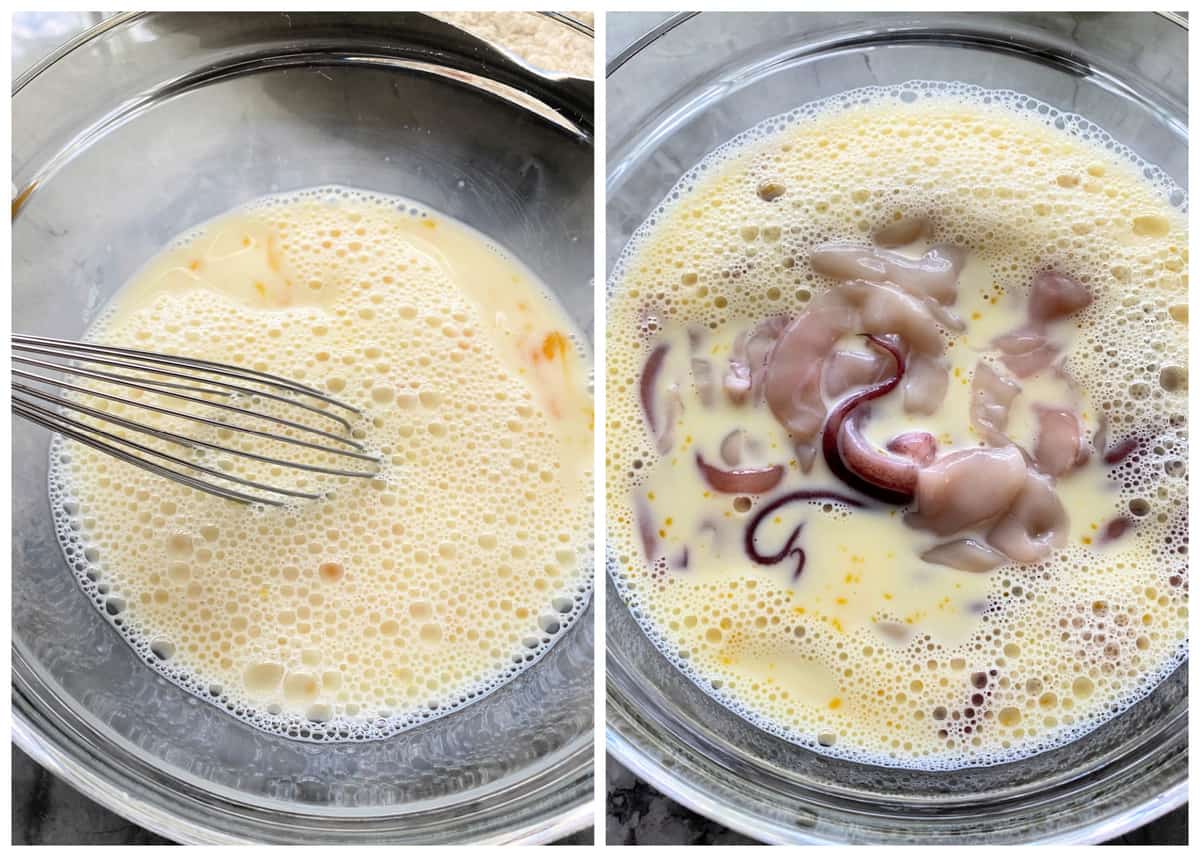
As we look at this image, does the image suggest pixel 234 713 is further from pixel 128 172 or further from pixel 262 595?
pixel 128 172

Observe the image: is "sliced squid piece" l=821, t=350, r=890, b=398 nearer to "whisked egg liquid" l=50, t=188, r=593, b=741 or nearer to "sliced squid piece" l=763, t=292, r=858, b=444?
"sliced squid piece" l=763, t=292, r=858, b=444

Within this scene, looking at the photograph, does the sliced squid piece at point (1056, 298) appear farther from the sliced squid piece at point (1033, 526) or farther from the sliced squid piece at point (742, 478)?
the sliced squid piece at point (742, 478)

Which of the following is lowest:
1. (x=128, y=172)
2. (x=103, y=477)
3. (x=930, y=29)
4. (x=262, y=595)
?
(x=262, y=595)

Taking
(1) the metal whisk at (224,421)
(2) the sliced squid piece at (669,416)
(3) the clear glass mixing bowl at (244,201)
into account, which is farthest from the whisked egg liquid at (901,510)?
(1) the metal whisk at (224,421)

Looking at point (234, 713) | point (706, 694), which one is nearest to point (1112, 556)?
point (706, 694)

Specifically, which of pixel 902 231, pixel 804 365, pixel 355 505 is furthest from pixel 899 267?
pixel 355 505

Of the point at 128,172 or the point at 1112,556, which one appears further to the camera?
the point at 128,172
